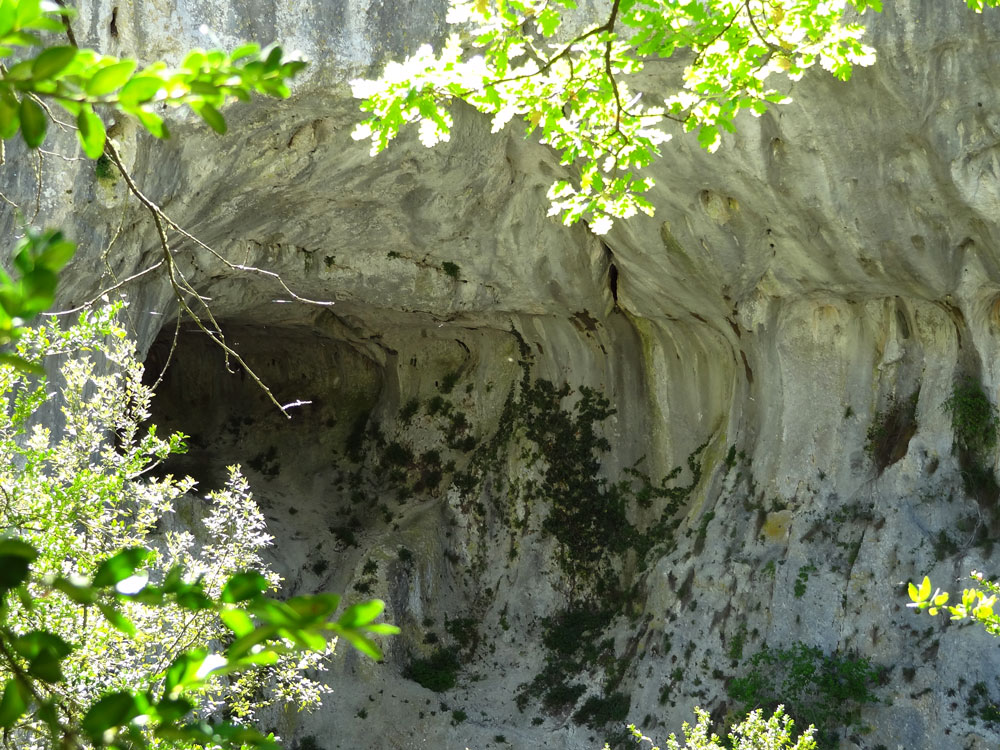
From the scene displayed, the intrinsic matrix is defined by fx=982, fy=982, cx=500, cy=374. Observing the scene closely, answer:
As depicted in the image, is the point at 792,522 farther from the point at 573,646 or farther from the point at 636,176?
the point at 636,176

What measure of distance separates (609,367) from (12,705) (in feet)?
45.5

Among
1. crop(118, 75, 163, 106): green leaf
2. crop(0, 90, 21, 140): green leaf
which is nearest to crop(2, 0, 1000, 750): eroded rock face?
crop(0, 90, 21, 140): green leaf

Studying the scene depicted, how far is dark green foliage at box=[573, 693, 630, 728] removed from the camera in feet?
38.7

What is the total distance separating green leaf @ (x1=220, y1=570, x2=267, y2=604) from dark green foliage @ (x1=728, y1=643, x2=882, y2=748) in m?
9.37

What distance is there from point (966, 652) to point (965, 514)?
1636 millimetres

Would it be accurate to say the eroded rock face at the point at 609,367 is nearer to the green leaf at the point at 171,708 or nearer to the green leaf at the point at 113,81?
the green leaf at the point at 113,81

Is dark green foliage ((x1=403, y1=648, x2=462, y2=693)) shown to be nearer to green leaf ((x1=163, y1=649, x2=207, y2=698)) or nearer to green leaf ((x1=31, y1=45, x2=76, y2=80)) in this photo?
green leaf ((x1=163, y1=649, x2=207, y2=698))

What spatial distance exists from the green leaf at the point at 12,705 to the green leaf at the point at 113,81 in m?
0.86

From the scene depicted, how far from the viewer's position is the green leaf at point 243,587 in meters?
1.47

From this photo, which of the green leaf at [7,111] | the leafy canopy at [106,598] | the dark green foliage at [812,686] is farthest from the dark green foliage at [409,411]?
the green leaf at [7,111]

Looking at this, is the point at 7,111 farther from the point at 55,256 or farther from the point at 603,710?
the point at 603,710

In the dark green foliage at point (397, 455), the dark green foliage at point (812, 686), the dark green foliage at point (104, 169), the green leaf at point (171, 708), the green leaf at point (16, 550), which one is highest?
the dark green foliage at point (104, 169)

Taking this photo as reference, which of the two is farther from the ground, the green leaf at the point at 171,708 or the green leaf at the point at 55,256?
the green leaf at the point at 55,256

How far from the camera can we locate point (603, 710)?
39.4ft
